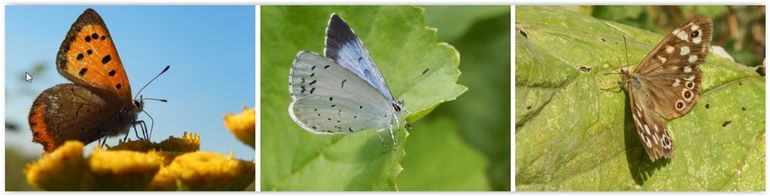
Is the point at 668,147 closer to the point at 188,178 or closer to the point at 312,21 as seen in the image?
the point at 312,21

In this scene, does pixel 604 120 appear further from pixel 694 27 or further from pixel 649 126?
pixel 694 27

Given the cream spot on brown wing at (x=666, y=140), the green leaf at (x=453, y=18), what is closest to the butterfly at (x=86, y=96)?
the green leaf at (x=453, y=18)

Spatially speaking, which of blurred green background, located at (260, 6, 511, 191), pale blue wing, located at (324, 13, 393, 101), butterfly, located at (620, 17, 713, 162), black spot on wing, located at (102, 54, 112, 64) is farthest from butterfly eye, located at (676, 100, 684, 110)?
black spot on wing, located at (102, 54, 112, 64)

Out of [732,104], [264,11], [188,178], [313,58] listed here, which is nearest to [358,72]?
[313,58]

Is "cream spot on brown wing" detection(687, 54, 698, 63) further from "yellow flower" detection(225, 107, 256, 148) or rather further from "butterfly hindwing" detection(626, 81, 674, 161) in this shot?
"yellow flower" detection(225, 107, 256, 148)

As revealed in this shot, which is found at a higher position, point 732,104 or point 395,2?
point 395,2

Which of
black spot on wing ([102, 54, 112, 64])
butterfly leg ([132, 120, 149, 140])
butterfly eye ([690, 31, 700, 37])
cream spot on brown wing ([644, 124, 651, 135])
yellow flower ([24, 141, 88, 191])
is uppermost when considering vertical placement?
butterfly eye ([690, 31, 700, 37])

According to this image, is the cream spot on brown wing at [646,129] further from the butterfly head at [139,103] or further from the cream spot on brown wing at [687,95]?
the butterfly head at [139,103]
